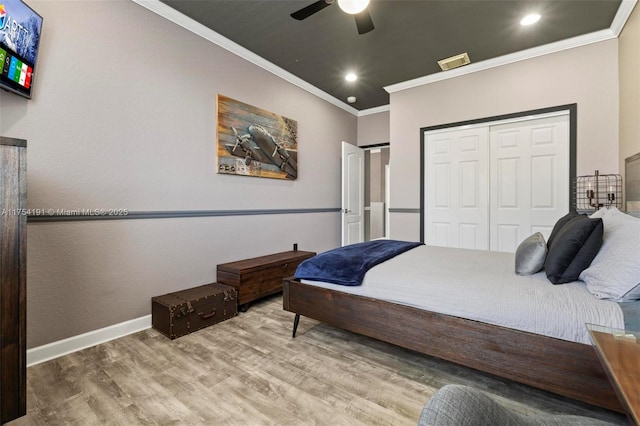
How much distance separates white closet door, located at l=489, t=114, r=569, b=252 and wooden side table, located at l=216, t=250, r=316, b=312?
2.56 metres

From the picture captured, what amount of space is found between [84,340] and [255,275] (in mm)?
1340

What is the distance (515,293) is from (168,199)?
104 inches

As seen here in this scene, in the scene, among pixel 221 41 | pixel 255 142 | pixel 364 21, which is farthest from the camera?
pixel 255 142

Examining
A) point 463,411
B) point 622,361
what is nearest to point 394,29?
point 622,361

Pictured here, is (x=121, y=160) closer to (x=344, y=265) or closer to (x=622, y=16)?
(x=344, y=265)

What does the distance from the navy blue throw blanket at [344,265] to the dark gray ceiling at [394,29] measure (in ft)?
6.82

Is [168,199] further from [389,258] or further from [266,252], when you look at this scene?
[389,258]

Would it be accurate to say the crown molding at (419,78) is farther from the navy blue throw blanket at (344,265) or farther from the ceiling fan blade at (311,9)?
the navy blue throw blanket at (344,265)

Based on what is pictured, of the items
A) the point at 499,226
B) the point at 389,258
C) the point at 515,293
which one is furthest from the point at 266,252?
the point at 499,226

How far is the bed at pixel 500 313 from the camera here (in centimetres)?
122

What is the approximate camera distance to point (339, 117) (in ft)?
15.4

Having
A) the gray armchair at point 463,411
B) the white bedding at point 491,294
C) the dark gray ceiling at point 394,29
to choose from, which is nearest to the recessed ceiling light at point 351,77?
the dark gray ceiling at point 394,29

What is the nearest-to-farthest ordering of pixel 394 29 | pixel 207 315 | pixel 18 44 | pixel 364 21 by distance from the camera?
pixel 18 44 → pixel 364 21 → pixel 207 315 → pixel 394 29

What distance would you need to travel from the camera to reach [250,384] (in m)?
1.61
